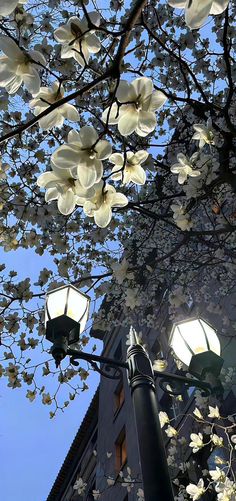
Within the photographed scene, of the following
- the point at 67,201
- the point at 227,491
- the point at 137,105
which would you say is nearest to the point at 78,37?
the point at 137,105

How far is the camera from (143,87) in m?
2.09

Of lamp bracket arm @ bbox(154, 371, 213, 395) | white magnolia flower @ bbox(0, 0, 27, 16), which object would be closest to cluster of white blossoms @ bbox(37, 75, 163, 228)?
white magnolia flower @ bbox(0, 0, 27, 16)

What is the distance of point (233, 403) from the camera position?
9305 mm

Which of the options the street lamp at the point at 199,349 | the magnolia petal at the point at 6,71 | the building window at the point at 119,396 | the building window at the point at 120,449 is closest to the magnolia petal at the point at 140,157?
the magnolia petal at the point at 6,71

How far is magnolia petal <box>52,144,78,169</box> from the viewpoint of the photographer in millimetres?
1976

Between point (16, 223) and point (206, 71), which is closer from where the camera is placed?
point (16, 223)

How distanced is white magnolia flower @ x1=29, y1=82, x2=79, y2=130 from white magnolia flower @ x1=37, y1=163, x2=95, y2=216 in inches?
9.9

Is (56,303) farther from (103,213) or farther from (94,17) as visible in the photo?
(94,17)

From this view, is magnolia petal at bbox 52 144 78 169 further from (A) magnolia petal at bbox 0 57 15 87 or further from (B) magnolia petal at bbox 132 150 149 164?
(B) magnolia petal at bbox 132 150 149 164

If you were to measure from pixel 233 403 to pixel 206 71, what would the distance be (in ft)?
21.5

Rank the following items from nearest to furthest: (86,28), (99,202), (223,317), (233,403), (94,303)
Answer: (86,28) < (99,202) < (94,303) < (233,403) < (223,317)

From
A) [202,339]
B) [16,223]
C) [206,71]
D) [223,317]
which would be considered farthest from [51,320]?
[223,317]

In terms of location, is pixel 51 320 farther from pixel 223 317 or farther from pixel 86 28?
pixel 223 317

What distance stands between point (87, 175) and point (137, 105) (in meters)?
0.44
